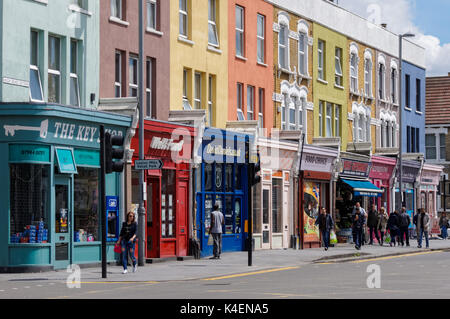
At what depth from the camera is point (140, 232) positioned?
28.8 meters

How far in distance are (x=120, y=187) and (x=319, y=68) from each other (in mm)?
18832

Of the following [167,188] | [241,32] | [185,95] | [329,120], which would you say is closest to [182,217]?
[167,188]

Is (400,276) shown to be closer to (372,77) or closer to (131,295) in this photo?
(131,295)

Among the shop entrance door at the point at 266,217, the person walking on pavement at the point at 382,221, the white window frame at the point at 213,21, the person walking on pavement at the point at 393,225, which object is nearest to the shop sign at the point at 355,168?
the person walking on pavement at the point at 382,221

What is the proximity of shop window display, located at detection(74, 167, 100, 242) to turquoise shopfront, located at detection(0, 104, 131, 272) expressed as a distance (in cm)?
3

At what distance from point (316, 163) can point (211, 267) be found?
16.5 metres

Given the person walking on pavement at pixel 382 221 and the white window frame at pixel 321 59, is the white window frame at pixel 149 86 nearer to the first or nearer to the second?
the white window frame at pixel 321 59

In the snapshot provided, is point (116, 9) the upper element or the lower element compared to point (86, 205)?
upper

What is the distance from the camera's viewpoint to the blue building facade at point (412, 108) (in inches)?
2346

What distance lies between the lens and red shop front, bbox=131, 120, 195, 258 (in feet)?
107

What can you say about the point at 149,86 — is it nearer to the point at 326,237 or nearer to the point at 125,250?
the point at 125,250

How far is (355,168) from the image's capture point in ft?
164

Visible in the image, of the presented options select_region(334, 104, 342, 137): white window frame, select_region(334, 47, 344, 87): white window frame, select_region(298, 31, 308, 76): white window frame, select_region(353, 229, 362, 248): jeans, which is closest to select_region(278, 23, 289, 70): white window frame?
select_region(298, 31, 308, 76): white window frame
